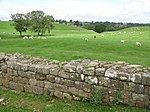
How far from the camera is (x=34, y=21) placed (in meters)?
65.2

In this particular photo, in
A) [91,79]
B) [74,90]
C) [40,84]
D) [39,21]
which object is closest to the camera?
[91,79]

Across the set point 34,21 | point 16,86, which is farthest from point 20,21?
point 16,86

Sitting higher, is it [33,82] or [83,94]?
[33,82]

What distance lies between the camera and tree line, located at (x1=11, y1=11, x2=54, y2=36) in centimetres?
6512

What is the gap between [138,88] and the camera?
972 cm

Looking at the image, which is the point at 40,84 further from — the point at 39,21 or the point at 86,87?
the point at 39,21

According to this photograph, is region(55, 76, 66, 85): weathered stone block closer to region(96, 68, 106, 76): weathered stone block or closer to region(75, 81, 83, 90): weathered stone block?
region(75, 81, 83, 90): weathered stone block

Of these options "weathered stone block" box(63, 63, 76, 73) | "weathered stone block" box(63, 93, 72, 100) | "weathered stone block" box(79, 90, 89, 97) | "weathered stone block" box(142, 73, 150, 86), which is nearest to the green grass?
"weathered stone block" box(63, 93, 72, 100)

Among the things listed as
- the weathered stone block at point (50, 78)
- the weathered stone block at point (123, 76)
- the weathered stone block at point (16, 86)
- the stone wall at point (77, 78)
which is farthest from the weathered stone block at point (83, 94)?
the weathered stone block at point (16, 86)

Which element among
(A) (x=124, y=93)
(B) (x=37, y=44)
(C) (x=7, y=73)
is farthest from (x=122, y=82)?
(B) (x=37, y=44)

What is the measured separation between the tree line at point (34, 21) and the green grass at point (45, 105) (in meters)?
53.8

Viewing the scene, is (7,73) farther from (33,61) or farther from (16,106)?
(16,106)

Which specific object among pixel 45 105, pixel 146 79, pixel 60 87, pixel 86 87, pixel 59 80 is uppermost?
pixel 146 79

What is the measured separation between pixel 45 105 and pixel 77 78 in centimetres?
155
